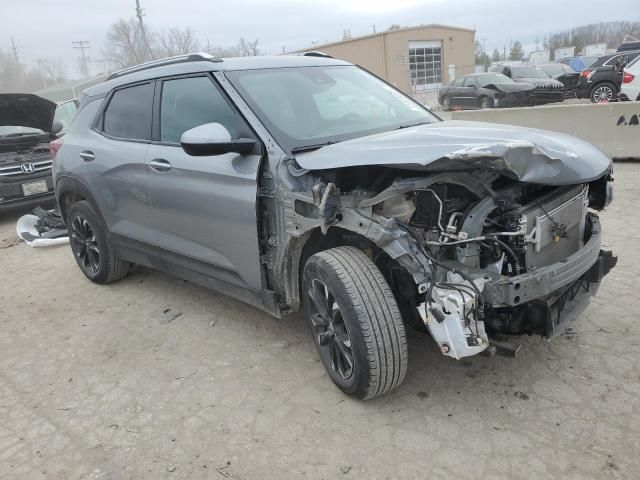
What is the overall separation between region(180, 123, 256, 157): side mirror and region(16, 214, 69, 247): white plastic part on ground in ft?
15.4

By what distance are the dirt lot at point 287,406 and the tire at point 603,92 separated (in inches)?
546

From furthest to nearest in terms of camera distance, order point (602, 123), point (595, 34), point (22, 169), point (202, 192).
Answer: point (595, 34)
point (602, 123)
point (22, 169)
point (202, 192)

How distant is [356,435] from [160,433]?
1.04 meters

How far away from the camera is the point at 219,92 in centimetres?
341

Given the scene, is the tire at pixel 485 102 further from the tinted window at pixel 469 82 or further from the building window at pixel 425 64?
the building window at pixel 425 64

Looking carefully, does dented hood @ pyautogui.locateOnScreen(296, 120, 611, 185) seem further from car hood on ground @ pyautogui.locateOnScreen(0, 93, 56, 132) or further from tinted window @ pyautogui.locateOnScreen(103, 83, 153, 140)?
car hood on ground @ pyautogui.locateOnScreen(0, 93, 56, 132)

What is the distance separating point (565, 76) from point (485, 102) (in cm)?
488

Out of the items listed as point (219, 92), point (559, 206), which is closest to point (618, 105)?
point (559, 206)

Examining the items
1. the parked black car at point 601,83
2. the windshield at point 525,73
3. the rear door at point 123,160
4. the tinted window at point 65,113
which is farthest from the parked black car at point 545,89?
the rear door at point 123,160

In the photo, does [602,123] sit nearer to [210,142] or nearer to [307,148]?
[307,148]

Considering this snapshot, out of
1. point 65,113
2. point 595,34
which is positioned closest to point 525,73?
point 65,113

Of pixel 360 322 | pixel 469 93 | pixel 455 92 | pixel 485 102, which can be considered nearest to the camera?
pixel 360 322

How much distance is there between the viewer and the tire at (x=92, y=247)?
4.77m

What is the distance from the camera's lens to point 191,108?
3.65m
